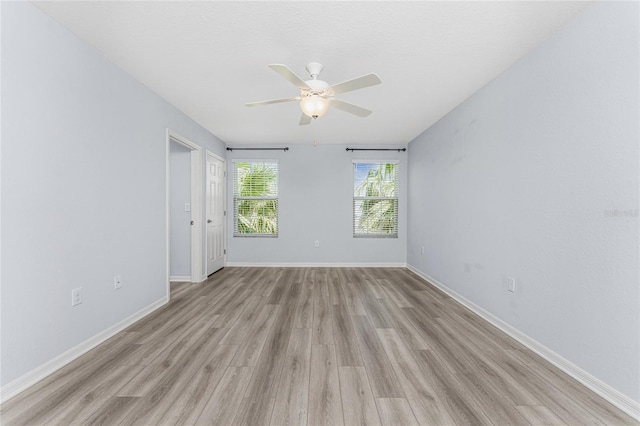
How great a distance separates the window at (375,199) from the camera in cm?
521

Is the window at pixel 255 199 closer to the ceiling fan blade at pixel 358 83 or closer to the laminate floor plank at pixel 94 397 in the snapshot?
the ceiling fan blade at pixel 358 83

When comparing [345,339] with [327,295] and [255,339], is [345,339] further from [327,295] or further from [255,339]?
[327,295]

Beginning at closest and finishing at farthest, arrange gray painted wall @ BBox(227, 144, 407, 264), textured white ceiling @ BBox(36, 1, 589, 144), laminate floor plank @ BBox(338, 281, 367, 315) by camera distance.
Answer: textured white ceiling @ BBox(36, 1, 589, 144), laminate floor plank @ BBox(338, 281, 367, 315), gray painted wall @ BBox(227, 144, 407, 264)

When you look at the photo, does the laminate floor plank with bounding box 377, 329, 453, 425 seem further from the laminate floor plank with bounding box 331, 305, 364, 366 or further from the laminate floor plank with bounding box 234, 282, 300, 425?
the laminate floor plank with bounding box 234, 282, 300, 425

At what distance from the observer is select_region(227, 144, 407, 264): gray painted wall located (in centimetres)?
516

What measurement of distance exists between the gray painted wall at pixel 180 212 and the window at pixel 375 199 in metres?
3.04

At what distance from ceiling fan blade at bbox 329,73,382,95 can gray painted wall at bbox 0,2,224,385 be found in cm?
197

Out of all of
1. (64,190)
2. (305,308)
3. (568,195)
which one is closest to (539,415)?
(568,195)

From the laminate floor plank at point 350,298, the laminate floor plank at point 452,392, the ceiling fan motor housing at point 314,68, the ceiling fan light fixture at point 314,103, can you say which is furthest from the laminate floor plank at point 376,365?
the ceiling fan motor housing at point 314,68

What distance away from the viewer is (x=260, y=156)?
516 cm

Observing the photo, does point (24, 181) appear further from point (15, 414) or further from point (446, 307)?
point (446, 307)

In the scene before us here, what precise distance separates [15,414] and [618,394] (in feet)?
10.9

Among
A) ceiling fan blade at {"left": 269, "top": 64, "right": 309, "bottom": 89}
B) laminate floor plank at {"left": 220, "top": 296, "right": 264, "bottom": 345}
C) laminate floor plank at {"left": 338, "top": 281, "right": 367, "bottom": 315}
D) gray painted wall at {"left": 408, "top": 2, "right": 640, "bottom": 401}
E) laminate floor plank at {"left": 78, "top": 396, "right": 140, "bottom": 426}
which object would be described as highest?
ceiling fan blade at {"left": 269, "top": 64, "right": 309, "bottom": 89}

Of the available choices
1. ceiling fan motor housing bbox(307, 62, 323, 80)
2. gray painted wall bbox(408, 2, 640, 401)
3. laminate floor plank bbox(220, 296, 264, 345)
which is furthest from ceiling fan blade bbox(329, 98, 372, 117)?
laminate floor plank bbox(220, 296, 264, 345)
